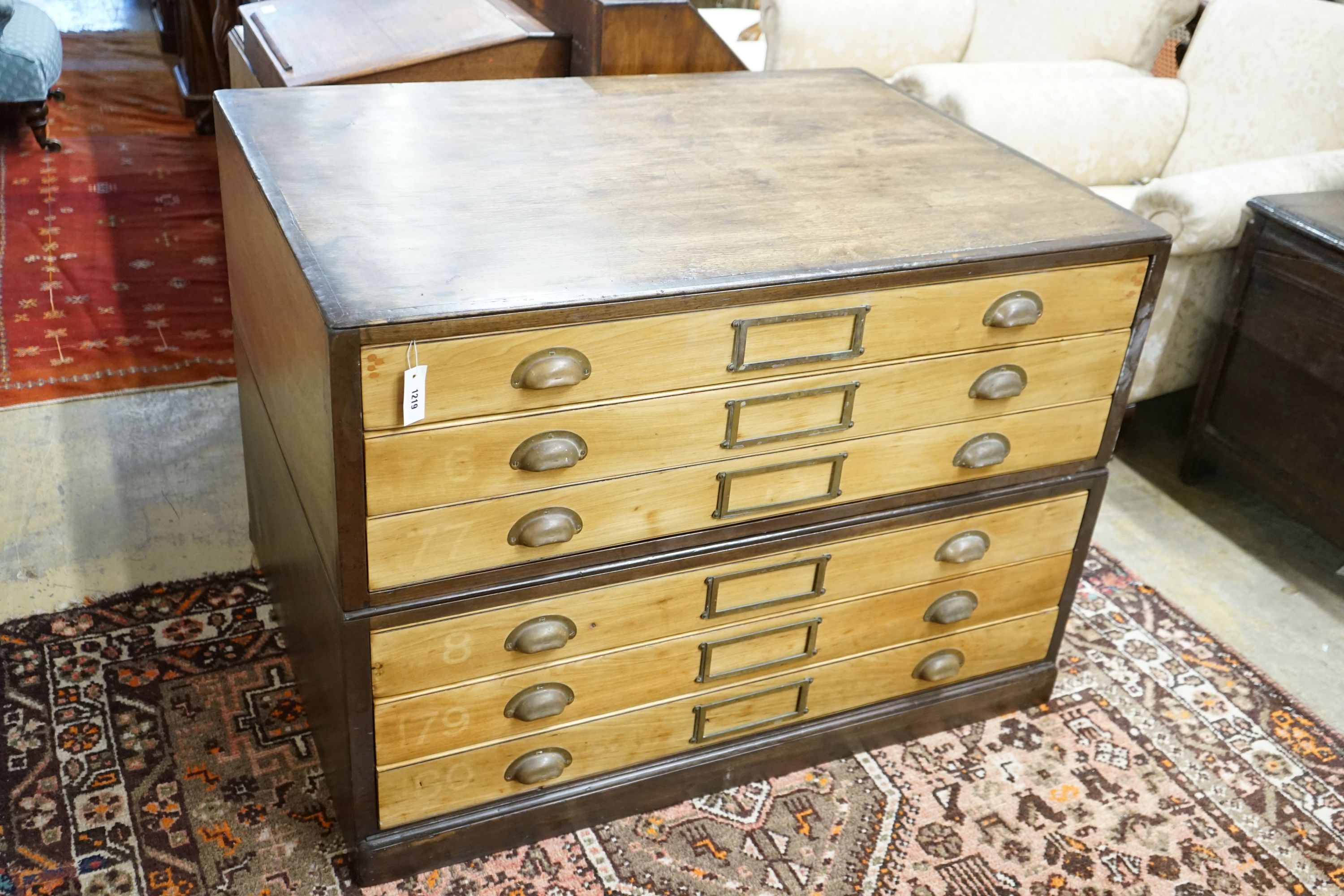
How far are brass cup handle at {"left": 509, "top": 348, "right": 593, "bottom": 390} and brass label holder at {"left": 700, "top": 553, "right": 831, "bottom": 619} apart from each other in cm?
42

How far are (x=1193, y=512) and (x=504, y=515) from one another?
1843mm

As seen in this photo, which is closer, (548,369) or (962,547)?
(548,369)

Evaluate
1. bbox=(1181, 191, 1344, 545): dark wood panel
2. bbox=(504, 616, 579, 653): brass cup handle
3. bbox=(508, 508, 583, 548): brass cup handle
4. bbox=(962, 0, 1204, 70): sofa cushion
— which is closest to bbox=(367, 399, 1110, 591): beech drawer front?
bbox=(508, 508, 583, 548): brass cup handle

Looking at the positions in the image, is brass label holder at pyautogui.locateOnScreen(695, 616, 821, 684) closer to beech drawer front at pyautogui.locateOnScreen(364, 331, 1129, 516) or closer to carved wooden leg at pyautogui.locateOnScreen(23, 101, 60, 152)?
beech drawer front at pyautogui.locateOnScreen(364, 331, 1129, 516)

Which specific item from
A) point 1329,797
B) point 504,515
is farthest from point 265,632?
point 1329,797

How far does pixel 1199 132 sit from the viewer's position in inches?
127

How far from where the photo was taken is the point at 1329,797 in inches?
81.0

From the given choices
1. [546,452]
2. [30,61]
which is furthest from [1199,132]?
[30,61]

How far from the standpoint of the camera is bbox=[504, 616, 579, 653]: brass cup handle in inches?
64.9

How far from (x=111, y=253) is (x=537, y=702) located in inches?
95.7

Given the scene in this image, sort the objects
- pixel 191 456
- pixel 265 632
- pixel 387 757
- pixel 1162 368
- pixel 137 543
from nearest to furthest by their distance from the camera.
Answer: pixel 387 757 → pixel 265 632 → pixel 137 543 → pixel 191 456 → pixel 1162 368

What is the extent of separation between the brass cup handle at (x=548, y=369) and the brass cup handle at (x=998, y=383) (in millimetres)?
617

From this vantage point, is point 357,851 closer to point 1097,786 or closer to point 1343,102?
point 1097,786

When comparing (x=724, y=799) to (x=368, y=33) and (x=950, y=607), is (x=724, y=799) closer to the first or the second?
(x=950, y=607)
